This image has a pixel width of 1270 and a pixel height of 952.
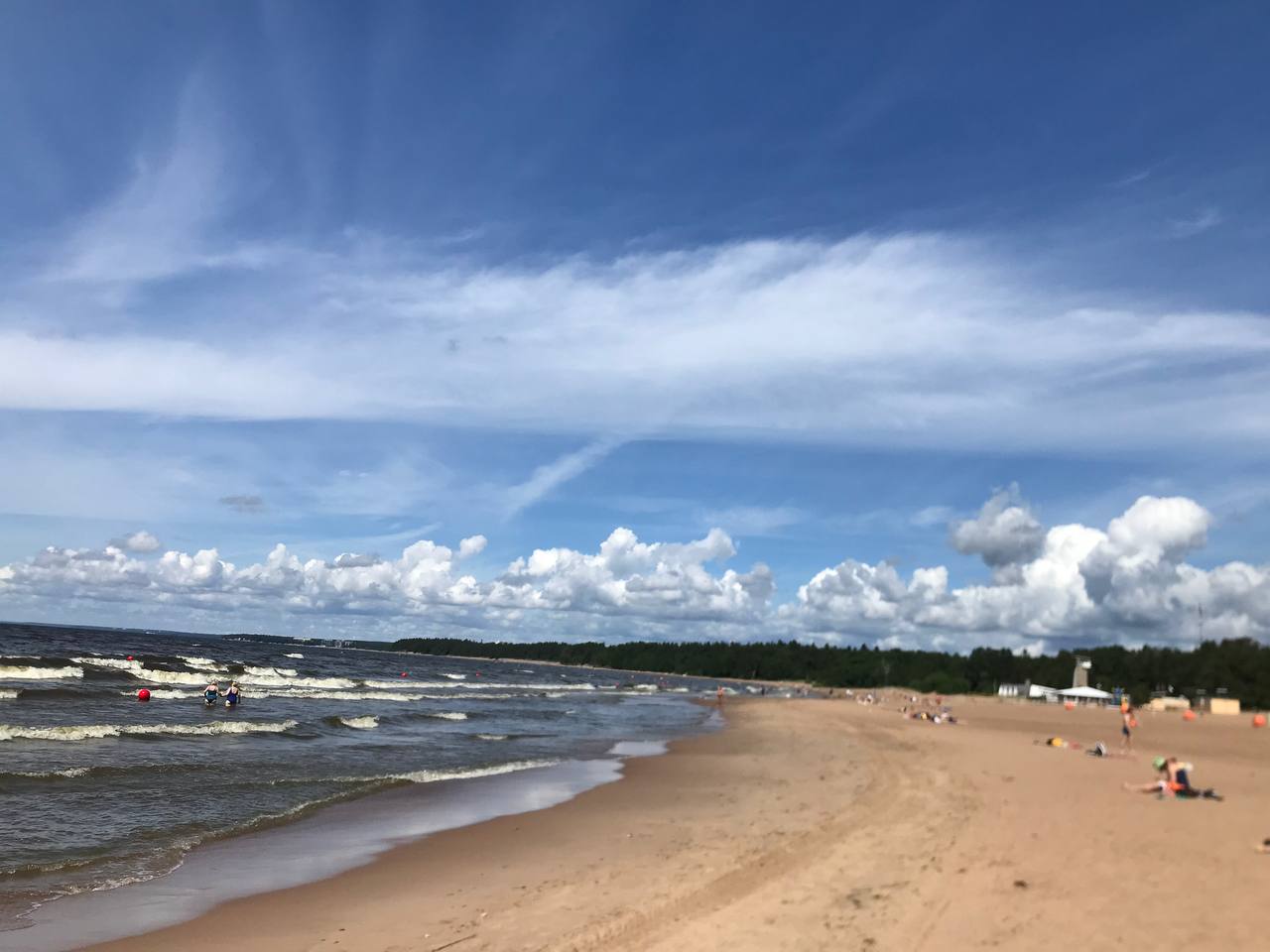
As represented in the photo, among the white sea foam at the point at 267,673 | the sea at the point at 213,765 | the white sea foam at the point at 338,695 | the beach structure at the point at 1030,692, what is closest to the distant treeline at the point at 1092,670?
the beach structure at the point at 1030,692

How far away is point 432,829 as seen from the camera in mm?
16875

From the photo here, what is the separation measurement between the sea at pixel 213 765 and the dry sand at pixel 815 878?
8.17 ft

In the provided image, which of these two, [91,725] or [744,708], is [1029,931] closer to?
[91,725]

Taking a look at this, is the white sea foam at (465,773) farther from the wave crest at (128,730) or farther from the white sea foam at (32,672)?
the white sea foam at (32,672)

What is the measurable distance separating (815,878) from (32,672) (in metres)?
60.8

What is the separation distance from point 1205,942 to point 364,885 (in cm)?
1035

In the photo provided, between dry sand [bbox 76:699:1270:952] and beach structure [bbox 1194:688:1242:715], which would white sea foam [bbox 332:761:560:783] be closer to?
dry sand [bbox 76:699:1270:952]

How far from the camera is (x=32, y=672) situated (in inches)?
2192

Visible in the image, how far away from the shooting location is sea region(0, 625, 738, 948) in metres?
13.8

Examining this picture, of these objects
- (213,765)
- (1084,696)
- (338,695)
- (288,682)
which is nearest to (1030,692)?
(1084,696)

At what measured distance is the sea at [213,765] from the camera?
545 inches

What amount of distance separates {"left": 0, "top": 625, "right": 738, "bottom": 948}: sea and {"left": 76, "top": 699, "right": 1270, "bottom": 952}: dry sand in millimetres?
2491

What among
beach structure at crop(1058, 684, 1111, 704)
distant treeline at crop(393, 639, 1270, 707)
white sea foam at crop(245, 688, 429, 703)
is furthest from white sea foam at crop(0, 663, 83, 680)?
distant treeline at crop(393, 639, 1270, 707)

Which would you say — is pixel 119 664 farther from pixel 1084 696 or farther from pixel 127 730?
pixel 1084 696
